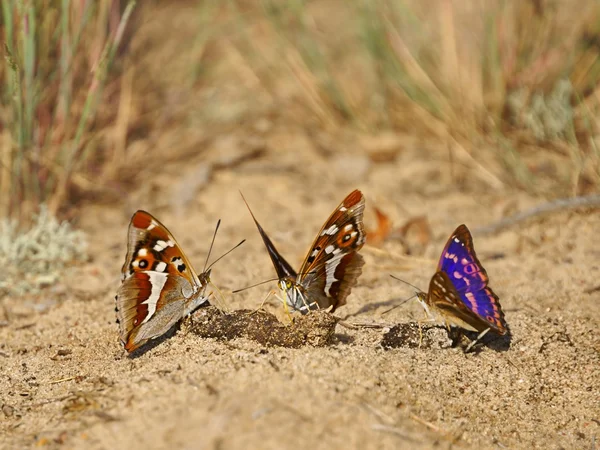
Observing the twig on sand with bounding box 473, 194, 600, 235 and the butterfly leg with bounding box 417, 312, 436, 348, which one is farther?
the twig on sand with bounding box 473, 194, 600, 235

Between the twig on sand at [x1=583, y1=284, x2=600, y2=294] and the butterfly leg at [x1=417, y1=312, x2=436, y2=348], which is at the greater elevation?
the butterfly leg at [x1=417, y1=312, x2=436, y2=348]

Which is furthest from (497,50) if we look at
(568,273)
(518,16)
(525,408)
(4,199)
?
(4,199)

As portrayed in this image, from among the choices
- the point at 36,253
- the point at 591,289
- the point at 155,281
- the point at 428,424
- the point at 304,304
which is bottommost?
the point at 591,289

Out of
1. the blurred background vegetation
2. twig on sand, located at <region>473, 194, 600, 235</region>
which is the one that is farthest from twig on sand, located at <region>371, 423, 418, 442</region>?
the blurred background vegetation

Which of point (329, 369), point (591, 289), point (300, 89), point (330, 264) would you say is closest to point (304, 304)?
point (330, 264)

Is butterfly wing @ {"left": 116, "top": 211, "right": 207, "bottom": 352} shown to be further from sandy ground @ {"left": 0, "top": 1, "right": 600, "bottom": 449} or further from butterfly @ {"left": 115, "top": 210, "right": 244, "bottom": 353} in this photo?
sandy ground @ {"left": 0, "top": 1, "right": 600, "bottom": 449}

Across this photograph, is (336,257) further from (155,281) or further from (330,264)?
(155,281)

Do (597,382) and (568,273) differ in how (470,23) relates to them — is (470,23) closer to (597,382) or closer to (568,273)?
(568,273)
